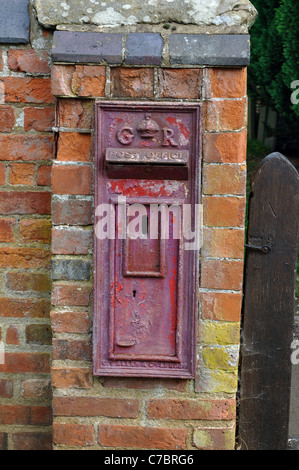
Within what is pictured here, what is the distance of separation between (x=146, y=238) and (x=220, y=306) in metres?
0.33

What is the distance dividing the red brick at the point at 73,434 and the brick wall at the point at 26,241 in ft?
0.61

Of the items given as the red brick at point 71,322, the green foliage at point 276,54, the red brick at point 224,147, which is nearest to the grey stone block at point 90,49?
the red brick at point 224,147

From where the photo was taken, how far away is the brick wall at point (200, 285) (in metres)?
1.62

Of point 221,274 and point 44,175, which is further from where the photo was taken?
point 44,175

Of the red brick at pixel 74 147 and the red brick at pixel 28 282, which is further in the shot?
the red brick at pixel 28 282

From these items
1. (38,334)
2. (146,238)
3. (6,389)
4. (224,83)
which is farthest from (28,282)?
(224,83)

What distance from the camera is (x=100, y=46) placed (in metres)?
1.60

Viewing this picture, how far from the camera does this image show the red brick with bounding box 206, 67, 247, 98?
1.61 metres

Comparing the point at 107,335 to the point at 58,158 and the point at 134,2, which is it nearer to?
the point at 58,158

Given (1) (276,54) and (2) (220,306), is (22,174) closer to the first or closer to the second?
(2) (220,306)

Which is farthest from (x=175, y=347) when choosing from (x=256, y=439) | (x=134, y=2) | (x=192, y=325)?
(x=134, y=2)

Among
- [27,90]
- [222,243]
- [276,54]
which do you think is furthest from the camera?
[276,54]

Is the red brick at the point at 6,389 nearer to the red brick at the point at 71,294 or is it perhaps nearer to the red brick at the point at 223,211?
the red brick at the point at 71,294

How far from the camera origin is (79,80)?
162 cm
